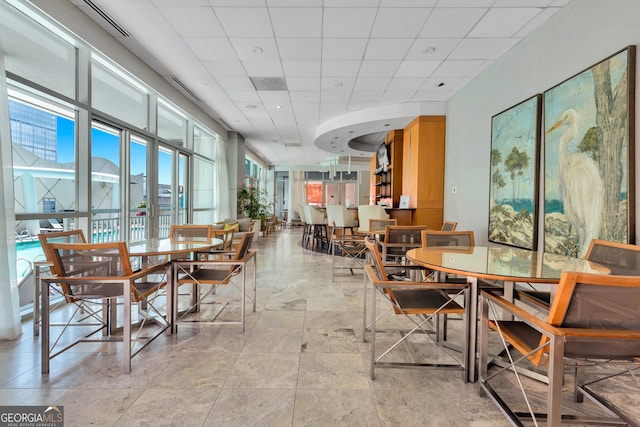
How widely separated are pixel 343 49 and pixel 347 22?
0.57 meters

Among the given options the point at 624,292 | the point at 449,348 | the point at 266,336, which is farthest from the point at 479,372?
the point at 266,336

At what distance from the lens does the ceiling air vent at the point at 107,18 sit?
3000mm

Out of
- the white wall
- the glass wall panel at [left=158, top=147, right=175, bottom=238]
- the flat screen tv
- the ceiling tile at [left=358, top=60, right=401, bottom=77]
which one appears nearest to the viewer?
the white wall

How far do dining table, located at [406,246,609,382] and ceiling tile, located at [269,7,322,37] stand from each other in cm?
272

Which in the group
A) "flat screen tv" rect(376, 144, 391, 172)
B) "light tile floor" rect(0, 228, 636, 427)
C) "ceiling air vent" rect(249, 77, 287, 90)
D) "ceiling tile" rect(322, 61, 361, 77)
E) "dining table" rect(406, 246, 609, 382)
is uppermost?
"ceiling air vent" rect(249, 77, 287, 90)

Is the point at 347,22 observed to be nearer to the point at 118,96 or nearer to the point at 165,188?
the point at 118,96

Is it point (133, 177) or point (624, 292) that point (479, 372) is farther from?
point (133, 177)

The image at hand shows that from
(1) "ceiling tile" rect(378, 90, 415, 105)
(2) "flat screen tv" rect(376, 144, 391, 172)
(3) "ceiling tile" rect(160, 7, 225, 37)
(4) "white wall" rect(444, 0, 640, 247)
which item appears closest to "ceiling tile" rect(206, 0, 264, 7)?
(3) "ceiling tile" rect(160, 7, 225, 37)

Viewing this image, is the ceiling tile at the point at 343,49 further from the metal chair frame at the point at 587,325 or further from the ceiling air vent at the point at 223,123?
the ceiling air vent at the point at 223,123

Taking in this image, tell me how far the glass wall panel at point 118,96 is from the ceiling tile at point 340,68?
2.90m

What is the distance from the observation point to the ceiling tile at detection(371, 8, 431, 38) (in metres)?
3.03

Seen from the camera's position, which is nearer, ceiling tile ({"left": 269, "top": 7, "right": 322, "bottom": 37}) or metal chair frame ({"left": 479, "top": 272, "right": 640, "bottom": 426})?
metal chair frame ({"left": 479, "top": 272, "right": 640, "bottom": 426})

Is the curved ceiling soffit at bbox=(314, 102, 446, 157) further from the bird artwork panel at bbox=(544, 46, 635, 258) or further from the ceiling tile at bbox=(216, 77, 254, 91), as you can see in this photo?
the bird artwork panel at bbox=(544, 46, 635, 258)
